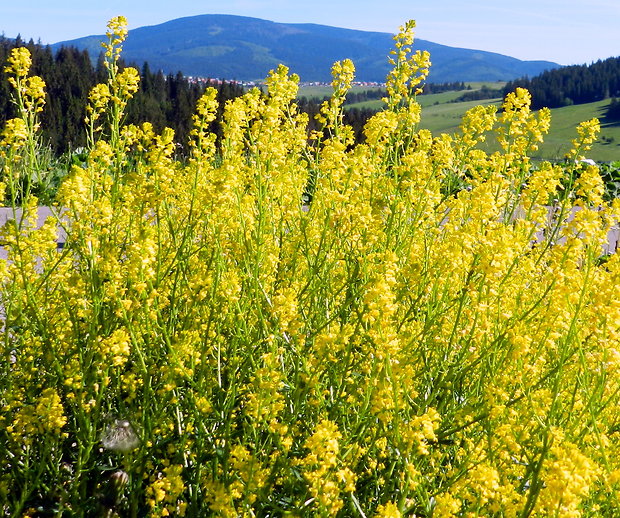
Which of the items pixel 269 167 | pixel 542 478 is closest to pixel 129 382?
pixel 269 167

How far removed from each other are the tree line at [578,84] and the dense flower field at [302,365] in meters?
92.3

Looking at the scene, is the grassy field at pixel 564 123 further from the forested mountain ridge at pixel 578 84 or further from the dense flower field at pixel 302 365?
the dense flower field at pixel 302 365

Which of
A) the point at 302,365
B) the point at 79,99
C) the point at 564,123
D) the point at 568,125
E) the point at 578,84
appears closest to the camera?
the point at 302,365

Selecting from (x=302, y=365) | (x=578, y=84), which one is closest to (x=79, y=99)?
(x=302, y=365)

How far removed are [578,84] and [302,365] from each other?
10180cm

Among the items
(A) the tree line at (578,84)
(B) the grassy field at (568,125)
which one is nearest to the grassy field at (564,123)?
(B) the grassy field at (568,125)

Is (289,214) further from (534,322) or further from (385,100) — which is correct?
(534,322)

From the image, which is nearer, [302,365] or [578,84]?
[302,365]

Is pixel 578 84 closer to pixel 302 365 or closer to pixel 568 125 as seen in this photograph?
pixel 568 125

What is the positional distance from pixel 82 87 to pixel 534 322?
598 inches

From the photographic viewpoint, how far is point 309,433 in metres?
2.63

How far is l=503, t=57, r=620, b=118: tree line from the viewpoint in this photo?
9099 cm

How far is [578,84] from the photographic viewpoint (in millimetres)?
94062

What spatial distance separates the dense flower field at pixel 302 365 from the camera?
225cm
